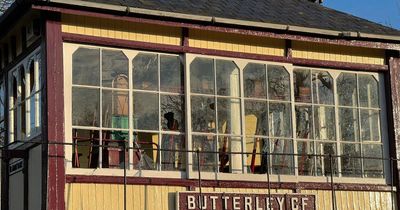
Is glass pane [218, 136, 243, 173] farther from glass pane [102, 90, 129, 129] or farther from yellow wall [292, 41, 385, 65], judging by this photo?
yellow wall [292, 41, 385, 65]

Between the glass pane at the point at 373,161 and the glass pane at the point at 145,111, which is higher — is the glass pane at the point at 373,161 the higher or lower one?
the lower one

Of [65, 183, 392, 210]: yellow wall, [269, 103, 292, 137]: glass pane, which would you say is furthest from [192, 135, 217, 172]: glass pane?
[269, 103, 292, 137]: glass pane

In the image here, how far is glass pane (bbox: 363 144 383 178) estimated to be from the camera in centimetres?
1606

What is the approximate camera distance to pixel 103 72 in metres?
13.8

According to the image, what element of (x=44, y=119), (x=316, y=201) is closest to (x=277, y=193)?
(x=316, y=201)

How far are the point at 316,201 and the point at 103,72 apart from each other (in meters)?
4.66

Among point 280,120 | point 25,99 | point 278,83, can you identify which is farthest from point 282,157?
point 25,99

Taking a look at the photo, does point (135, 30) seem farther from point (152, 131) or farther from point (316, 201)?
point (316, 201)

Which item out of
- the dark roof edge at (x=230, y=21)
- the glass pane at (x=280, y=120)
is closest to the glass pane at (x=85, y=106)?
the dark roof edge at (x=230, y=21)

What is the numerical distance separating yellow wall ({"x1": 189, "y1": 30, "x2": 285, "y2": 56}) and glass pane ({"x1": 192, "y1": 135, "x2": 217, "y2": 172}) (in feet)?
5.51

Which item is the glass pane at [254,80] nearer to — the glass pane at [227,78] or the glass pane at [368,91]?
the glass pane at [227,78]

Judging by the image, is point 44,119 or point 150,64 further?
point 150,64

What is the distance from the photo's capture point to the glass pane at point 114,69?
13859 millimetres

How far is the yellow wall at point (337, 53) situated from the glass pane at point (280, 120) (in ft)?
3.49
